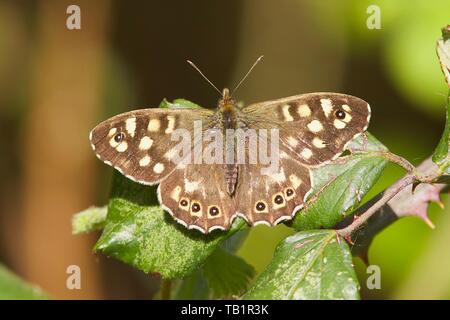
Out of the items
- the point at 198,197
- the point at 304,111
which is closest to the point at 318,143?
the point at 304,111

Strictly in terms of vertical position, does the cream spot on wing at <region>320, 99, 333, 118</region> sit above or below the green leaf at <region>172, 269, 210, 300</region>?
above

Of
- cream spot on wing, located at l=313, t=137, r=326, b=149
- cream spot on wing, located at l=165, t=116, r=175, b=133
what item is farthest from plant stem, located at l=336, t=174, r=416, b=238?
cream spot on wing, located at l=165, t=116, r=175, b=133

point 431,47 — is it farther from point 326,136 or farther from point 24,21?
point 24,21

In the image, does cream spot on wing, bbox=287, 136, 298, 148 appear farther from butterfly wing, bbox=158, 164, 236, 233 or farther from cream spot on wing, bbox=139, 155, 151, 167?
cream spot on wing, bbox=139, 155, 151, 167

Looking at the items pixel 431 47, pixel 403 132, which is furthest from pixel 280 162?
pixel 403 132

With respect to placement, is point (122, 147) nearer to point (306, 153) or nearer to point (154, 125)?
point (154, 125)

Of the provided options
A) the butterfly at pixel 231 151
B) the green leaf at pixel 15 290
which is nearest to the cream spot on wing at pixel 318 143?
the butterfly at pixel 231 151
